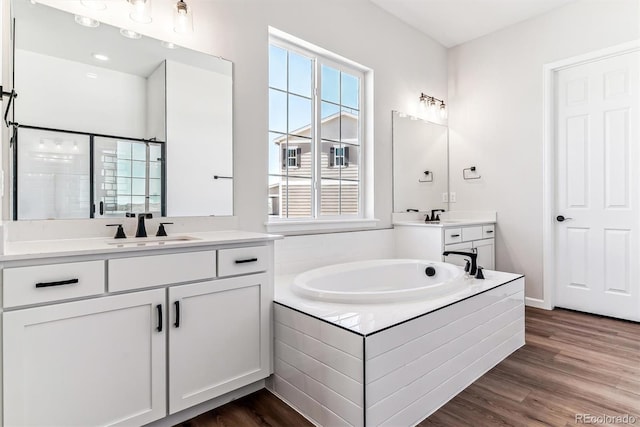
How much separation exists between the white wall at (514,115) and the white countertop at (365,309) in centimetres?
176

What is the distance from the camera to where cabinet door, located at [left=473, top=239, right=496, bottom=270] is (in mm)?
3540

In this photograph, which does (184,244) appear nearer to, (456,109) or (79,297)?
(79,297)

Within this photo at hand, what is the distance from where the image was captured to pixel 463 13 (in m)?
3.46

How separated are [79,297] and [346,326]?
41.8 inches

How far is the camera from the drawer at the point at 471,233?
133 inches

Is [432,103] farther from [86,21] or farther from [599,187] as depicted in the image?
[86,21]

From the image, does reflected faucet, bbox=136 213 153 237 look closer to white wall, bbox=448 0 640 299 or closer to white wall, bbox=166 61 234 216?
white wall, bbox=166 61 234 216

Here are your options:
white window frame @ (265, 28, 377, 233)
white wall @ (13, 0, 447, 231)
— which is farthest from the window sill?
white wall @ (13, 0, 447, 231)

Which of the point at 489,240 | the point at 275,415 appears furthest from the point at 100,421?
the point at 489,240

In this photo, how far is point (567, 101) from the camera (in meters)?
3.37

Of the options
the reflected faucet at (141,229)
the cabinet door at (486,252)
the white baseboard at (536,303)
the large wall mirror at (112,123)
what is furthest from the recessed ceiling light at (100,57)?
the white baseboard at (536,303)

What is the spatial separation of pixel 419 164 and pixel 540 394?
2420 millimetres

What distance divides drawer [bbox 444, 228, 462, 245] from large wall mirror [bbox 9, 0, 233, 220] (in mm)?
1903

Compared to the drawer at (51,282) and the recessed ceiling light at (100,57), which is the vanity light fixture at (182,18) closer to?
the recessed ceiling light at (100,57)
